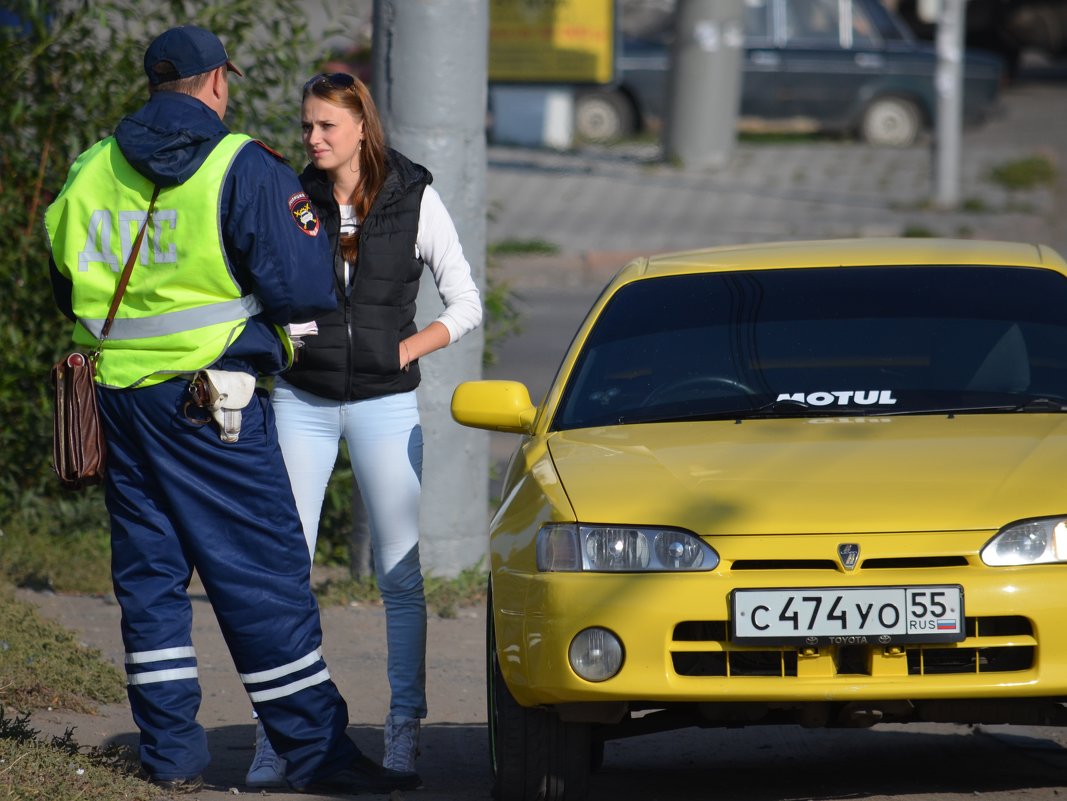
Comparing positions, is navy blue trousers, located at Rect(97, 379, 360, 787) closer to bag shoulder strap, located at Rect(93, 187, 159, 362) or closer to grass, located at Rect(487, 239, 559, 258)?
bag shoulder strap, located at Rect(93, 187, 159, 362)

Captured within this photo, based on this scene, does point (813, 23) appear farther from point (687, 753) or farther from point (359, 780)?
point (359, 780)

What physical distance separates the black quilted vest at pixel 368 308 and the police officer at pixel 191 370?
0.28 metres

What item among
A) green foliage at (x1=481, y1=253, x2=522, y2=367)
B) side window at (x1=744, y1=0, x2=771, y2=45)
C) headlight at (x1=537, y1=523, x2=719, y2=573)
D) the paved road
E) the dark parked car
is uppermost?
side window at (x1=744, y1=0, x2=771, y2=45)

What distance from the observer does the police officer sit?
171 inches

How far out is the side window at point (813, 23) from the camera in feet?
72.8

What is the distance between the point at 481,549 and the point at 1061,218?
1210 centimetres

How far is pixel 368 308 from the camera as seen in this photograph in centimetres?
485

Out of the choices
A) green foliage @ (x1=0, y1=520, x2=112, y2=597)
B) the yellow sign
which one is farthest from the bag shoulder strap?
the yellow sign

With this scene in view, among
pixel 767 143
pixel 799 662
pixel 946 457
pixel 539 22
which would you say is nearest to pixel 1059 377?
pixel 946 457

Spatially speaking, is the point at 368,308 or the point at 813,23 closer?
the point at 368,308

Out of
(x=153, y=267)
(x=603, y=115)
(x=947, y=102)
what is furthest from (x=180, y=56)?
(x=603, y=115)

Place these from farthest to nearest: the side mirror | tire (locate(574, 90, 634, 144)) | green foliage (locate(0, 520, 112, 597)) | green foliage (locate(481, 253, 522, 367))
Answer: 1. tire (locate(574, 90, 634, 144))
2. green foliage (locate(481, 253, 522, 367))
3. green foliage (locate(0, 520, 112, 597))
4. the side mirror

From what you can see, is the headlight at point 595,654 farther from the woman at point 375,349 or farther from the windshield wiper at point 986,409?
the windshield wiper at point 986,409

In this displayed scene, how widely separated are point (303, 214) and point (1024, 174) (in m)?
16.7
